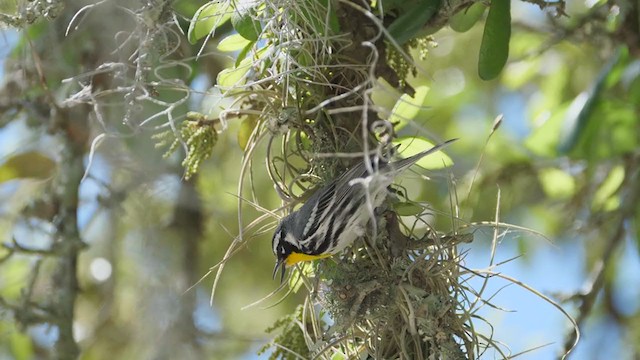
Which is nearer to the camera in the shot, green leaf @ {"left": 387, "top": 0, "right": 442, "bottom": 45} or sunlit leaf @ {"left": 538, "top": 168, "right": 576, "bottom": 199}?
green leaf @ {"left": 387, "top": 0, "right": 442, "bottom": 45}

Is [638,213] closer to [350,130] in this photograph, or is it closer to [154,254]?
[350,130]

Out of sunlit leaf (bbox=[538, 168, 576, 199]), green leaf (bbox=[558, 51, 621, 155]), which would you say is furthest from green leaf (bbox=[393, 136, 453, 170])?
sunlit leaf (bbox=[538, 168, 576, 199])

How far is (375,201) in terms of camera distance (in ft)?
6.15

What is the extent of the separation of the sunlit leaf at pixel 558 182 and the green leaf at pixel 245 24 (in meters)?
1.78

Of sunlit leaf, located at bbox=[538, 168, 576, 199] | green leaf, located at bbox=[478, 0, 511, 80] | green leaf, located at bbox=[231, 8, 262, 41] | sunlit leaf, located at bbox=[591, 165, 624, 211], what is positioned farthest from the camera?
sunlit leaf, located at bbox=[538, 168, 576, 199]

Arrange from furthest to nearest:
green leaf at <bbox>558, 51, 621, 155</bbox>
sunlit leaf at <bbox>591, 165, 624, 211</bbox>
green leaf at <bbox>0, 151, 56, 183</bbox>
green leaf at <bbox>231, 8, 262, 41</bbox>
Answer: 1. sunlit leaf at <bbox>591, 165, 624, 211</bbox>
2. green leaf at <bbox>0, 151, 56, 183</bbox>
3. green leaf at <bbox>558, 51, 621, 155</bbox>
4. green leaf at <bbox>231, 8, 262, 41</bbox>

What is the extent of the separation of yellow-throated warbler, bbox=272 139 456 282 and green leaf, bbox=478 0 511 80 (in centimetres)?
25

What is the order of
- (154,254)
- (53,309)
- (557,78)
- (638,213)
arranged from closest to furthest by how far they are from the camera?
(154,254), (53,309), (638,213), (557,78)

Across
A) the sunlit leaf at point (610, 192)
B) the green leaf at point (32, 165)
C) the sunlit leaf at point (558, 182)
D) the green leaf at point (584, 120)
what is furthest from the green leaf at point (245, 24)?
the sunlit leaf at point (558, 182)

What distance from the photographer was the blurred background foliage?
6.52ft

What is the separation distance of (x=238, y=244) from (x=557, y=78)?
5.93 ft

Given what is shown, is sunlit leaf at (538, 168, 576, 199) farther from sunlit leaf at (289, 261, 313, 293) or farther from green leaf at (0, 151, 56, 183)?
green leaf at (0, 151, 56, 183)

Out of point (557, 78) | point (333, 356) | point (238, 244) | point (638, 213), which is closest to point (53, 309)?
point (238, 244)

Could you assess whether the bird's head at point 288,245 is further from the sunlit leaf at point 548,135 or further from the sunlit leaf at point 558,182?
the sunlit leaf at point 558,182
